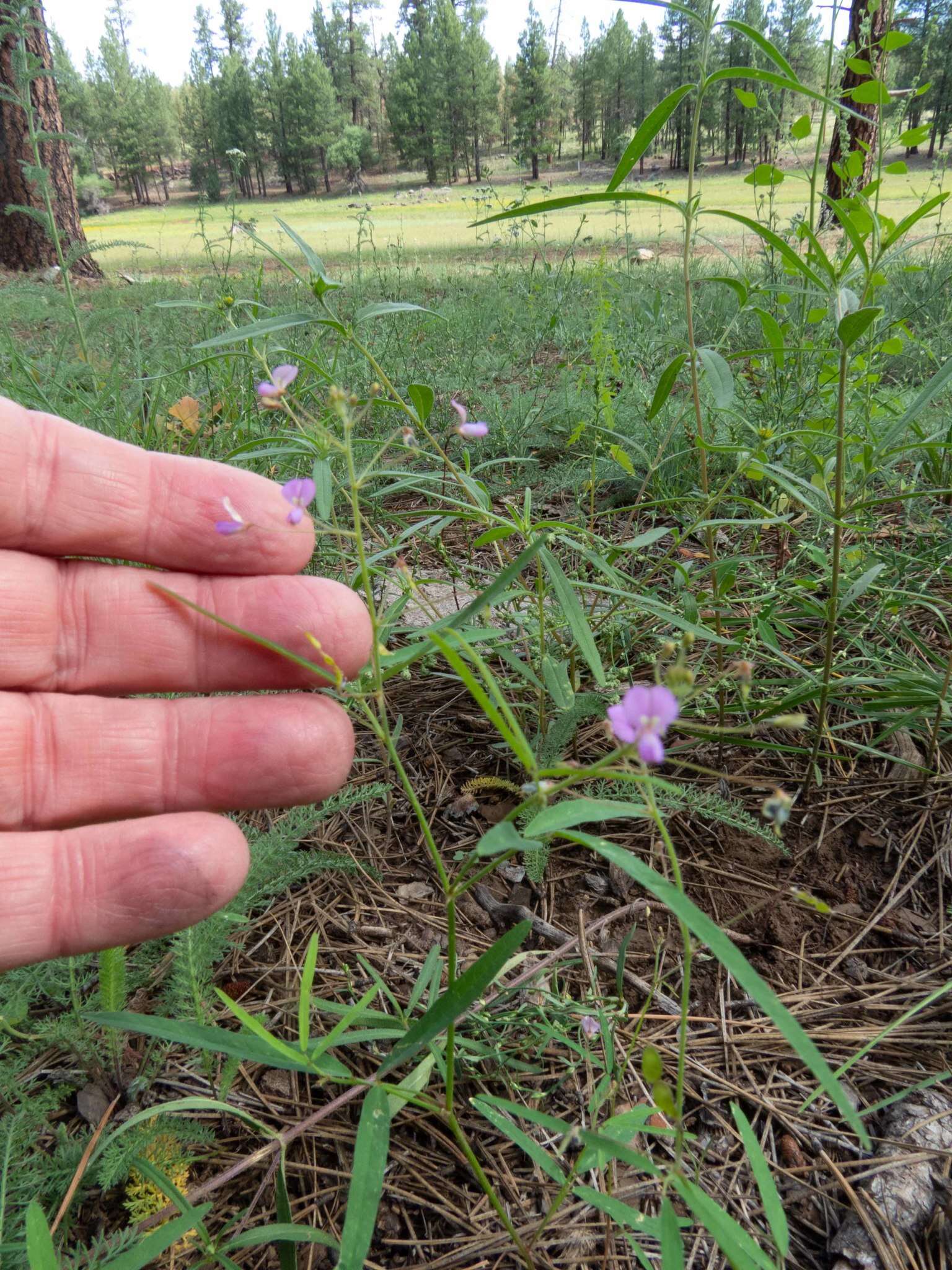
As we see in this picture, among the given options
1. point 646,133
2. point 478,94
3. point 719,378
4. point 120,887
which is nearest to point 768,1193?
point 120,887

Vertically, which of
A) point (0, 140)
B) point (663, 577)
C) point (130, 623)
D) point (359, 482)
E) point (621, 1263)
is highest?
point (0, 140)

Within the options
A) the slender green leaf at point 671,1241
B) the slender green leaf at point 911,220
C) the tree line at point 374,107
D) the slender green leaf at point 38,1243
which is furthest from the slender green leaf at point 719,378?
the tree line at point 374,107

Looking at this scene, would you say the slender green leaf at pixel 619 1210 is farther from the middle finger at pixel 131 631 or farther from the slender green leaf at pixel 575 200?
the slender green leaf at pixel 575 200

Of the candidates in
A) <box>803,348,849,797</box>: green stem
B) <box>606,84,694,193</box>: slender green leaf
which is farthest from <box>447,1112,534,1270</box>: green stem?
<box>606,84,694,193</box>: slender green leaf

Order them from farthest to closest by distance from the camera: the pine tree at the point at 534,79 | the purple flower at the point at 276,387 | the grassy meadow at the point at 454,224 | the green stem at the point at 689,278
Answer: the pine tree at the point at 534,79, the grassy meadow at the point at 454,224, the green stem at the point at 689,278, the purple flower at the point at 276,387

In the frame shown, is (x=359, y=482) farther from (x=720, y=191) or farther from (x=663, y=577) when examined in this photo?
(x=720, y=191)

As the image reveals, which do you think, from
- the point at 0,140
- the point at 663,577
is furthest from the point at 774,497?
the point at 0,140
